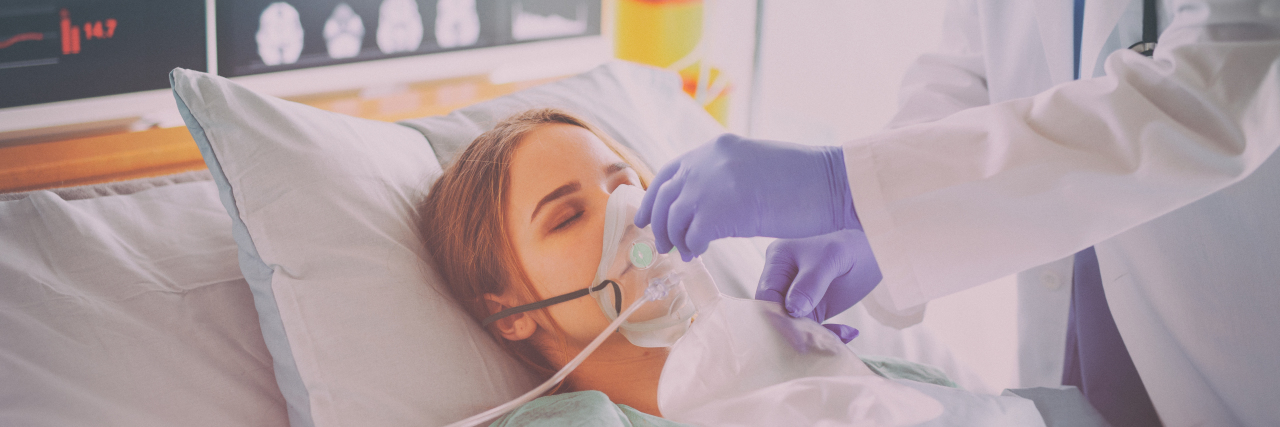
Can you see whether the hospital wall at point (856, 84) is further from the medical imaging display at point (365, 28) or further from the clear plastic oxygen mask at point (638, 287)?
the clear plastic oxygen mask at point (638, 287)

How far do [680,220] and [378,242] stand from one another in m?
0.54

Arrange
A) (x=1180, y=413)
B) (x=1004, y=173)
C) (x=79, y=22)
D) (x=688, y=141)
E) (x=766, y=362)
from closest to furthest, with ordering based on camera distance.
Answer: (x=1004, y=173), (x=766, y=362), (x=1180, y=413), (x=79, y=22), (x=688, y=141)

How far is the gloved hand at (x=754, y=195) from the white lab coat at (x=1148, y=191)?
0.17ft

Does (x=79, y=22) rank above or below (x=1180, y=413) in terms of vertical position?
above

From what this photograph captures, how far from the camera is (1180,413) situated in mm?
1284

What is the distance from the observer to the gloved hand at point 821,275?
133 centimetres

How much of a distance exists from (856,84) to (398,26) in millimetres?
1766

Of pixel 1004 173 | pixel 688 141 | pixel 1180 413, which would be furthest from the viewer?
pixel 688 141

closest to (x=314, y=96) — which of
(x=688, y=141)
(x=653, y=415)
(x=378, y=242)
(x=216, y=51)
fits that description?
(x=216, y=51)

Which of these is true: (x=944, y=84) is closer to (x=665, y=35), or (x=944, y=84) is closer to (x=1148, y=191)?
(x=1148, y=191)

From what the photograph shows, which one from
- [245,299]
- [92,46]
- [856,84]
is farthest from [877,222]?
[856,84]

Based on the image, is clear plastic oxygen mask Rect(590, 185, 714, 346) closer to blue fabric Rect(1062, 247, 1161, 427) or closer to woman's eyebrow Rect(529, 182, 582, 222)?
woman's eyebrow Rect(529, 182, 582, 222)

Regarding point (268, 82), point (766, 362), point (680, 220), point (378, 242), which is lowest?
point (766, 362)

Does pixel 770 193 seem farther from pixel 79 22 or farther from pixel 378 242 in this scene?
pixel 79 22
